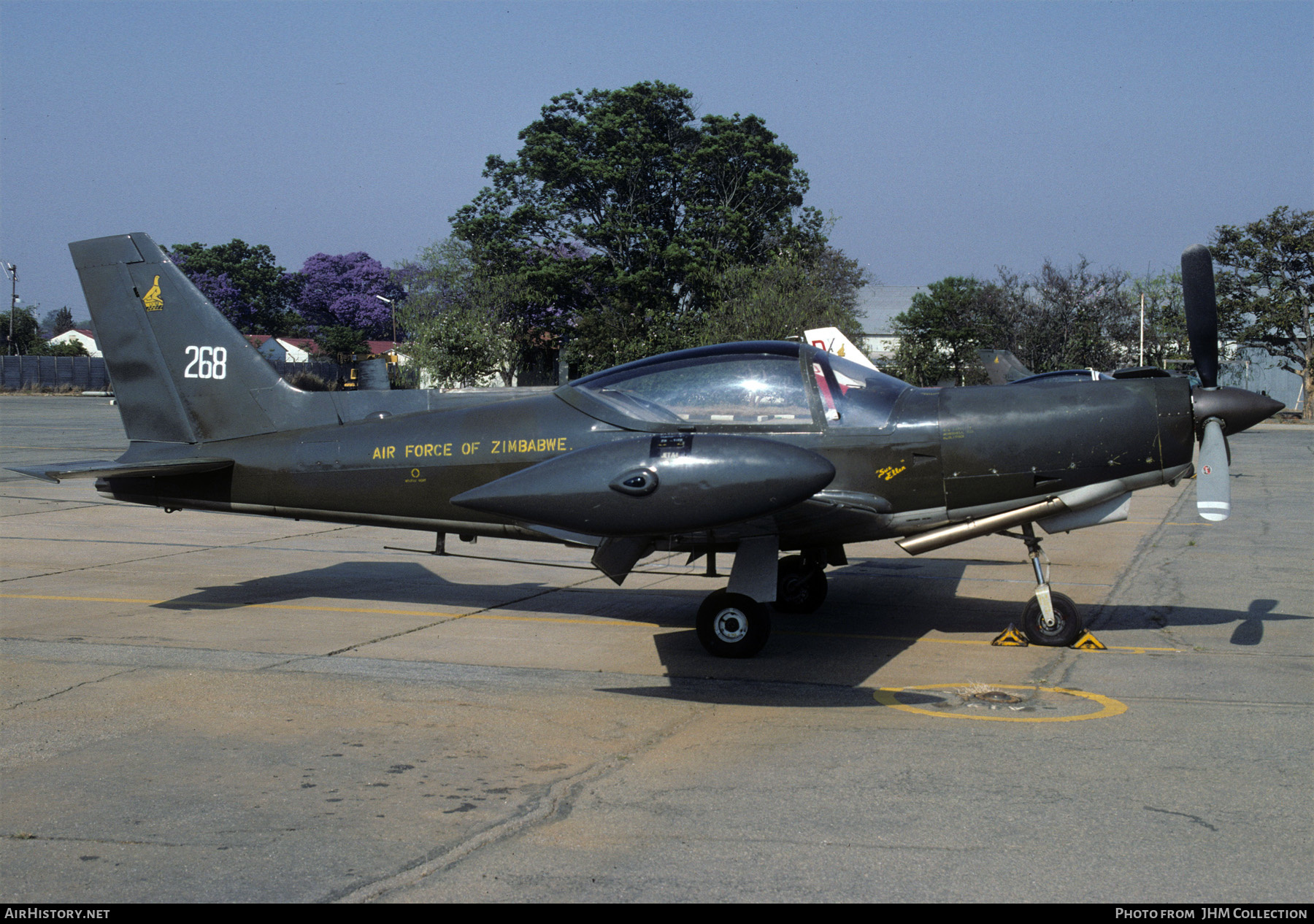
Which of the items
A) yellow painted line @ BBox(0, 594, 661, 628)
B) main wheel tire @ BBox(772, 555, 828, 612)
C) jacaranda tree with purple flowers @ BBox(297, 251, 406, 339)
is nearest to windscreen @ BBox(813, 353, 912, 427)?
main wheel tire @ BBox(772, 555, 828, 612)

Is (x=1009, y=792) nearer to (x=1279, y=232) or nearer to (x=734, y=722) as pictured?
(x=734, y=722)

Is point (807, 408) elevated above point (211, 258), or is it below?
below

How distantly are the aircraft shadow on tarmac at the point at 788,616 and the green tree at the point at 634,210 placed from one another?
1604 inches

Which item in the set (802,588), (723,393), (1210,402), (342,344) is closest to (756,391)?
(723,393)

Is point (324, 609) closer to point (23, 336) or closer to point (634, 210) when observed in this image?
point (634, 210)

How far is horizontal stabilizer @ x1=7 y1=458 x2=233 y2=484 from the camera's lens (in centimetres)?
828

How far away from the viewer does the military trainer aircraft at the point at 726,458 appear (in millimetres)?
6344

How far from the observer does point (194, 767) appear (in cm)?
517

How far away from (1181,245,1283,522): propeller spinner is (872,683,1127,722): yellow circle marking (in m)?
1.63

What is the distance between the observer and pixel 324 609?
366 inches

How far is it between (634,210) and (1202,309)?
1904 inches

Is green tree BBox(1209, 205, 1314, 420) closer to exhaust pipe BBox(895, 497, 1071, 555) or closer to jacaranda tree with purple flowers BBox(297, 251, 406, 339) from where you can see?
exhaust pipe BBox(895, 497, 1071, 555)
